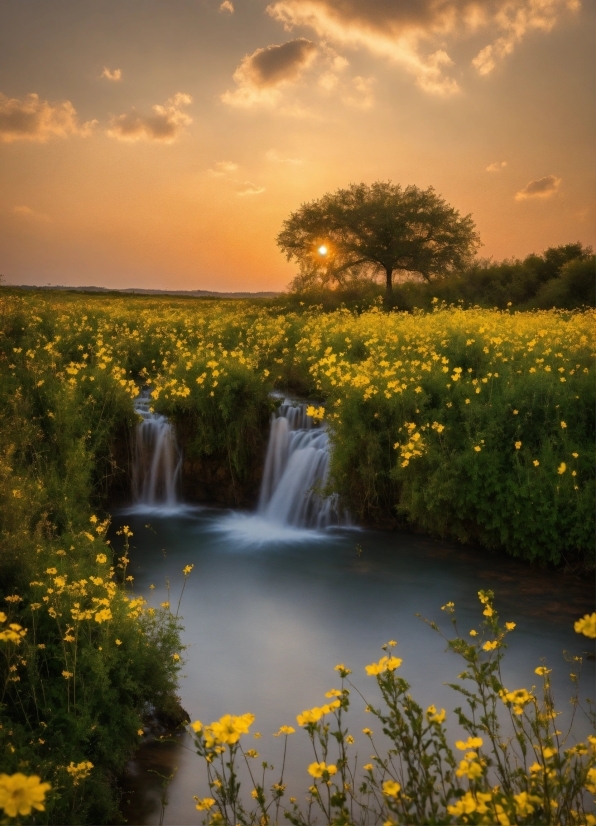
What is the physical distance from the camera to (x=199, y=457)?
10.8 m

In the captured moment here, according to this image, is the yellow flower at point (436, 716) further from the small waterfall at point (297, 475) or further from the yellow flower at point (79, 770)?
the small waterfall at point (297, 475)

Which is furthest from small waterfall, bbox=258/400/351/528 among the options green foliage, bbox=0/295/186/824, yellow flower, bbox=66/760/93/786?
yellow flower, bbox=66/760/93/786

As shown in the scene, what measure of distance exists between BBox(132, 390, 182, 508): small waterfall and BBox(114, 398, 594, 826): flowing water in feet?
1.65

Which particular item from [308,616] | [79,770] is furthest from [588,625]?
[308,616]

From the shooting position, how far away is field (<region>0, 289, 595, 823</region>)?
4129 mm

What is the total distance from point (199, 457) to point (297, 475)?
65.2 inches

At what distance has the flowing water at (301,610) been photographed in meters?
5.07

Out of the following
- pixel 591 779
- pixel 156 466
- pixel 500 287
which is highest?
pixel 500 287

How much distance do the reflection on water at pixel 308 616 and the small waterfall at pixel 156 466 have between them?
1.06 meters

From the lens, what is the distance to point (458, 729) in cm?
491

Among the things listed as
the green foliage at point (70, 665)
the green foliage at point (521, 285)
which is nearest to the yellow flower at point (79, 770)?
the green foliage at point (70, 665)

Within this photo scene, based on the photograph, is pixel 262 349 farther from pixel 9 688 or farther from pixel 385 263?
pixel 385 263

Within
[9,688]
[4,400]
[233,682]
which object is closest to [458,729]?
[233,682]

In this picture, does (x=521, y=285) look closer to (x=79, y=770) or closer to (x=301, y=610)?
(x=301, y=610)
